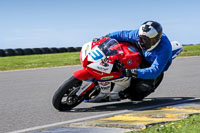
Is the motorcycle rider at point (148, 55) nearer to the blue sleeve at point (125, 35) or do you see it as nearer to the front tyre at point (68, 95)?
the blue sleeve at point (125, 35)

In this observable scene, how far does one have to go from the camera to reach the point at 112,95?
23.5 feet

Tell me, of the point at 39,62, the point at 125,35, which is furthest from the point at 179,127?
the point at 39,62

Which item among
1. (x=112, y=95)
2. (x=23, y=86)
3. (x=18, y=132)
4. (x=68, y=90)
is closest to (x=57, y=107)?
(x=68, y=90)

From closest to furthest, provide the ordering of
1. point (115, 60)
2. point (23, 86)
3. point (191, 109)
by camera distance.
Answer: point (191, 109), point (115, 60), point (23, 86)

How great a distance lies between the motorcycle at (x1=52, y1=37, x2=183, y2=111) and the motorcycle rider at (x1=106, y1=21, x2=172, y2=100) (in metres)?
0.15

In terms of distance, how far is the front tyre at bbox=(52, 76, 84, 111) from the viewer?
6.77 meters

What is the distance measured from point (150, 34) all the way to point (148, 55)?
444 millimetres

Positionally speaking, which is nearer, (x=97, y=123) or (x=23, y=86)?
(x=97, y=123)

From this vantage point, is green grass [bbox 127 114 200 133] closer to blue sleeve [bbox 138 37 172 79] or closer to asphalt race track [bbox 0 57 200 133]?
blue sleeve [bbox 138 37 172 79]

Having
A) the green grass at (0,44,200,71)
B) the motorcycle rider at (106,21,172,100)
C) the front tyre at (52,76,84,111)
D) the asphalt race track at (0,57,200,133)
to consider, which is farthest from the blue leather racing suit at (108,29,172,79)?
the green grass at (0,44,200,71)

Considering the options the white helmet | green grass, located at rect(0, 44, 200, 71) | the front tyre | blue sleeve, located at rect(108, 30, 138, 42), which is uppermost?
the white helmet

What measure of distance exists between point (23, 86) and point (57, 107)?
4409 mm

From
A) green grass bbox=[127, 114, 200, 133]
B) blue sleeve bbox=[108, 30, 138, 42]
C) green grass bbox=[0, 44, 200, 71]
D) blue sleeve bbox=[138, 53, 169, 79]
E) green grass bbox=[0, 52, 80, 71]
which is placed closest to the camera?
green grass bbox=[127, 114, 200, 133]

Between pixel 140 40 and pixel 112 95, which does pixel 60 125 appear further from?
pixel 140 40
